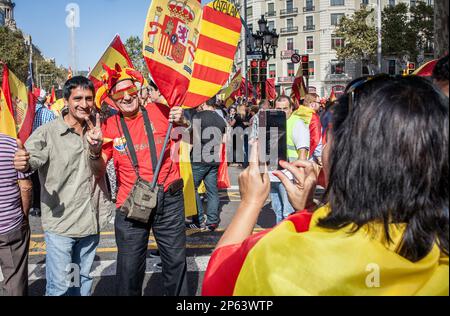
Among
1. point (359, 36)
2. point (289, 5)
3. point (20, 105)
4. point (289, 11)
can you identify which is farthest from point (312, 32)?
point (20, 105)

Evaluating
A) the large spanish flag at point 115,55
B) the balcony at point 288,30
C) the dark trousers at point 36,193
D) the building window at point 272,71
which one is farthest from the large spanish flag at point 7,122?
the balcony at point 288,30

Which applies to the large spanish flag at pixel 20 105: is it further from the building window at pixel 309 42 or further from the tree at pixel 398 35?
the building window at pixel 309 42

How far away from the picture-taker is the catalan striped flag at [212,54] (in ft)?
11.6

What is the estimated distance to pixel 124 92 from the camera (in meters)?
3.24

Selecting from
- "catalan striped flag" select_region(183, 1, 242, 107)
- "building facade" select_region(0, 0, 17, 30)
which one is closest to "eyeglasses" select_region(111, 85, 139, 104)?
"catalan striped flag" select_region(183, 1, 242, 107)

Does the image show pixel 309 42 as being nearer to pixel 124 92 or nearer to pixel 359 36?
pixel 359 36

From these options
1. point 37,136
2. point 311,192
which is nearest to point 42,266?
point 37,136

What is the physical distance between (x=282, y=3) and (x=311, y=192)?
206 ft

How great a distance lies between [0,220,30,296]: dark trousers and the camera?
9.62 feet

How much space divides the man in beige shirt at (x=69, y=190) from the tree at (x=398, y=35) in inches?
1594

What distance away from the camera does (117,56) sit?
519cm

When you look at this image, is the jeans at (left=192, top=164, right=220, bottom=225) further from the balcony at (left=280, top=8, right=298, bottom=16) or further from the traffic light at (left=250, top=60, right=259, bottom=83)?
the balcony at (left=280, top=8, right=298, bottom=16)

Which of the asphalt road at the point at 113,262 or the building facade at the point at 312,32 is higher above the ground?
the building facade at the point at 312,32

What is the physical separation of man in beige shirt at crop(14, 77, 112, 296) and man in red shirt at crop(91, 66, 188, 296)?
0.59 feet
